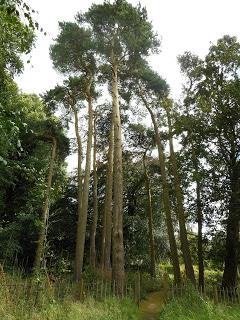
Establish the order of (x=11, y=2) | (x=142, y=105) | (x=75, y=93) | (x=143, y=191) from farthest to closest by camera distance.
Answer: (x=143, y=191)
(x=142, y=105)
(x=75, y=93)
(x=11, y=2)

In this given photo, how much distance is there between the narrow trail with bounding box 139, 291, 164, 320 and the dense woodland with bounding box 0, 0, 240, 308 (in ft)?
4.56

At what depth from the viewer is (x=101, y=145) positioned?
23.8 meters

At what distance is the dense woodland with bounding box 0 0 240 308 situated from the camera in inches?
554

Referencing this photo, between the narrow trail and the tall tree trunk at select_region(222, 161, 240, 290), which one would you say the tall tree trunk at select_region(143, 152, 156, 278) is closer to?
the narrow trail

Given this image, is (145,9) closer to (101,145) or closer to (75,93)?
(75,93)

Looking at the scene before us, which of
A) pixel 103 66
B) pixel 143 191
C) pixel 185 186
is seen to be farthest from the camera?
pixel 143 191

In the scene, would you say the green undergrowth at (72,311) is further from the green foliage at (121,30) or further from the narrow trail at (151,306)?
the green foliage at (121,30)

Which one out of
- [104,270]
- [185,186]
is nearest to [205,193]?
[185,186]

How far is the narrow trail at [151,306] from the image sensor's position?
11.3 m

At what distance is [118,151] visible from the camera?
46.1 feet

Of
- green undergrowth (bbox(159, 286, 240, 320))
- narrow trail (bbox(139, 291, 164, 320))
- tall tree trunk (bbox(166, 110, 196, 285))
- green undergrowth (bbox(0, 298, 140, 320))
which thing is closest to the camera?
green undergrowth (bbox(0, 298, 140, 320))

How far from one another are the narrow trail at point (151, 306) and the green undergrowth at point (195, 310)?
99 cm

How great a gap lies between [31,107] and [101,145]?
6.53m

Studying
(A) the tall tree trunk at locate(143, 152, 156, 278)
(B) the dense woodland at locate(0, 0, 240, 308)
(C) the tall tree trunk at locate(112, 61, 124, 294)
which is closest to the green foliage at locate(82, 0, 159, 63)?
(B) the dense woodland at locate(0, 0, 240, 308)
